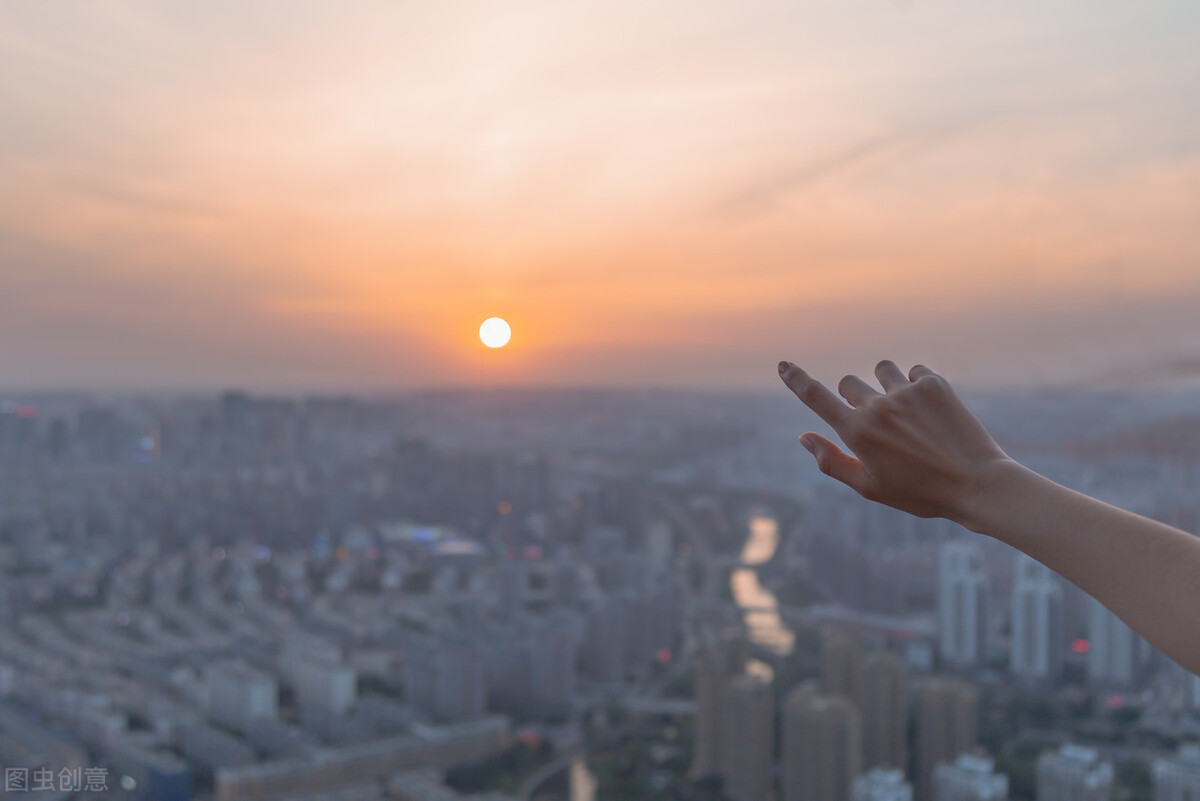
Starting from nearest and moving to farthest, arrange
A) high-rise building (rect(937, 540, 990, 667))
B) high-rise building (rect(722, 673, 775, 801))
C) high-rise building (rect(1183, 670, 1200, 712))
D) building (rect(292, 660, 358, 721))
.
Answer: high-rise building (rect(722, 673, 775, 801)) < high-rise building (rect(1183, 670, 1200, 712)) < building (rect(292, 660, 358, 721)) < high-rise building (rect(937, 540, 990, 667))

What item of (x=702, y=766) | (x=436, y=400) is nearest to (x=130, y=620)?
(x=436, y=400)

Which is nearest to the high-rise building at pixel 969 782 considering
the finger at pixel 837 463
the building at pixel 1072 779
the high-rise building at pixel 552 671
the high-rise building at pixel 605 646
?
the building at pixel 1072 779

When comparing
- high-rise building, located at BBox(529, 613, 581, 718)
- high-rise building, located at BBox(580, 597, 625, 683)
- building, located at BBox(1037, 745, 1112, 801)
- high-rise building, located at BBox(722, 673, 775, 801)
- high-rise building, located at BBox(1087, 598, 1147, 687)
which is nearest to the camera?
building, located at BBox(1037, 745, 1112, 801)

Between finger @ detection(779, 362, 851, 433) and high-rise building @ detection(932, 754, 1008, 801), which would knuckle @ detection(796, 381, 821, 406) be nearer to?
finger @ detection(779, 362, 851, 433)

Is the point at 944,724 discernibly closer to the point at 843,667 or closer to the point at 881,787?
the point at 843,667

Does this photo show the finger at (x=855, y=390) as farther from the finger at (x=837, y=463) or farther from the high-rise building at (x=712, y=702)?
the high-rise building at (x=712, y=702)

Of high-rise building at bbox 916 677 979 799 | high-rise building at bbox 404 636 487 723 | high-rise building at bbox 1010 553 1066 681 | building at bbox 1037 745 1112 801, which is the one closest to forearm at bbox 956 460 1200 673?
building at bbox 1037 745 1112 801

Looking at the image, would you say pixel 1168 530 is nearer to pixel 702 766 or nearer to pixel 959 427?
pixel 959 427
